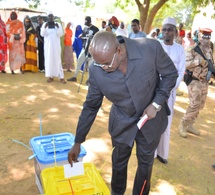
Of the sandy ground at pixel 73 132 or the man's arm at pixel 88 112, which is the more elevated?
the man's arm at pixel 88 112

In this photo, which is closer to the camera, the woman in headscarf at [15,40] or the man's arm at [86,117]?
the man's arm at [86,117]

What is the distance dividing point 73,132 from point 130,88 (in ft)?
8.12

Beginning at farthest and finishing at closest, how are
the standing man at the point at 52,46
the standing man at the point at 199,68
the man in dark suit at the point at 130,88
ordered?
1. the standing man at the point at 52,46
2. the standing man at the point at 199,68
3. the man in dark suit at the point at 130,88

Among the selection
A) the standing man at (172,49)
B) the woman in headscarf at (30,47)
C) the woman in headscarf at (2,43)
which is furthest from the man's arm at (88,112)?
the woman in headscarf at (30,47)

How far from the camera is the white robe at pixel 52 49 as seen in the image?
21.9 ft

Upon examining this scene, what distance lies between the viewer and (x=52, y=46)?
678 cm

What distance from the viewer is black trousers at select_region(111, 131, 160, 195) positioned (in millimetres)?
2041

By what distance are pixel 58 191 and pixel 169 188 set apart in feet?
4.87

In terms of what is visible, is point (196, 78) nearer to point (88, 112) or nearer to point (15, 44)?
point (88, 112)

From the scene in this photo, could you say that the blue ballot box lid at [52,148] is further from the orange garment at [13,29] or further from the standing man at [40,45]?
the standing man at [40,45]

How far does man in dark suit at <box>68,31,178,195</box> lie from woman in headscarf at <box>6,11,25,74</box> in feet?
20.8

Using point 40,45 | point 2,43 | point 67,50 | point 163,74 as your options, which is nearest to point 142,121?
point 163,74

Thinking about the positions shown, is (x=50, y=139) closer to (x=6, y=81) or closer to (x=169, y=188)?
(x=169, y=188)

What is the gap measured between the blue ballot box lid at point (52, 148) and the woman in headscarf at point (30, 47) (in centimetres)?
613
